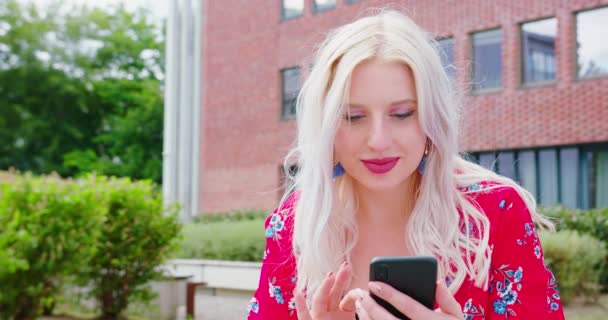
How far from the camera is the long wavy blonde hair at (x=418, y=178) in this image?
5.76 ft

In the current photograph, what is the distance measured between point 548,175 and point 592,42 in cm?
294

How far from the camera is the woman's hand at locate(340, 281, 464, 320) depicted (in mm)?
1466

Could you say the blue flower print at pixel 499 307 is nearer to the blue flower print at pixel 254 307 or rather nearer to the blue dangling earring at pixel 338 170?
the blue dangling earring at pixel 338 170

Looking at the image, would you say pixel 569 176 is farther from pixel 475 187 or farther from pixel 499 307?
pixel 499 307

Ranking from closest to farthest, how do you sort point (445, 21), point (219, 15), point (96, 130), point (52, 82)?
point (445, 21)
point (219, 15)
point (52, 82)
point (96, 130)

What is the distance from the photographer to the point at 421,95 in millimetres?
1710

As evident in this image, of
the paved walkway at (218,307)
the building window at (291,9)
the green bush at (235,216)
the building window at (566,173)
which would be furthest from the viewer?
the building window at (291,9)

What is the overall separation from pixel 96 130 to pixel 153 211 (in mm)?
28945

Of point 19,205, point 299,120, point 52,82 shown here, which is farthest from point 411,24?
point 52,82

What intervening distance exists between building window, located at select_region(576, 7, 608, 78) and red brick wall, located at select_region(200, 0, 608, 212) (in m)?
0.18

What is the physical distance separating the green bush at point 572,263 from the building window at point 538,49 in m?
7.00

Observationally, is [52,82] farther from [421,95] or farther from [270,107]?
[421,95]

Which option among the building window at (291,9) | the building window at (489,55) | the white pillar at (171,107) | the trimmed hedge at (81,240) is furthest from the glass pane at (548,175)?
the trimmed hedge at (81,240)

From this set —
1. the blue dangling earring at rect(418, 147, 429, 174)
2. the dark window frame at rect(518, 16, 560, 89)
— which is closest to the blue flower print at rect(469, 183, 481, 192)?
the blue dangling earring at rect(418, 147, 429, 174)
